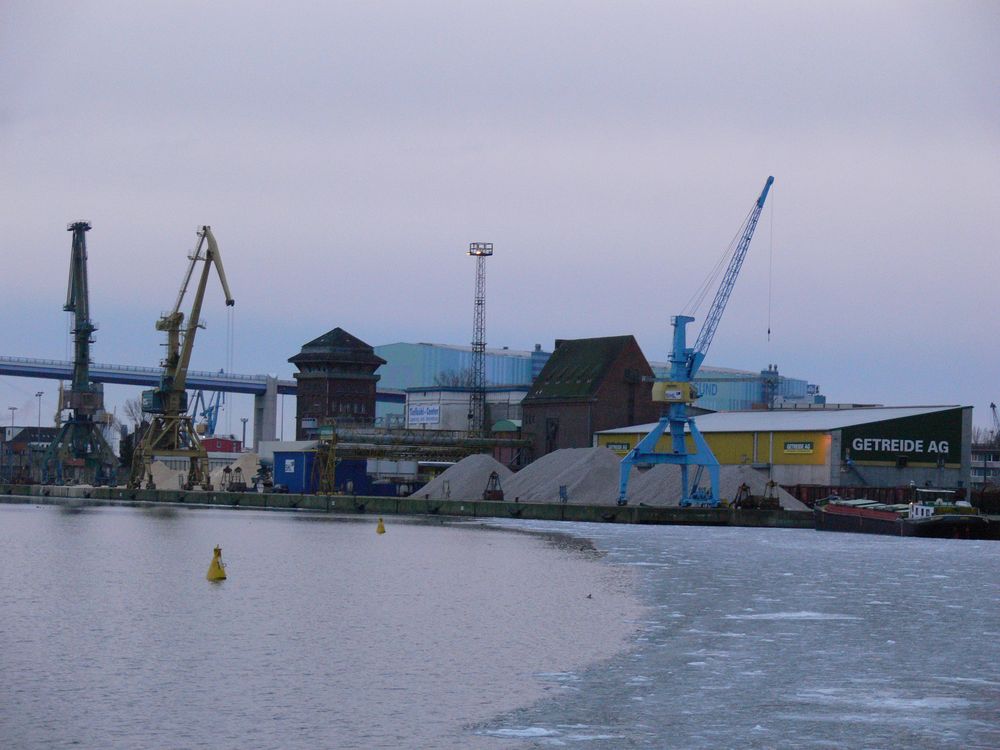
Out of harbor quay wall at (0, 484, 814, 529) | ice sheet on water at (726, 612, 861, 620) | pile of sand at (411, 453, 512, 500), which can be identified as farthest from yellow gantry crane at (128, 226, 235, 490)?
ice sheet on water at (726, 612, 861, 620)

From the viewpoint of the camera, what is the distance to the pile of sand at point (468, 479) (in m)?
107

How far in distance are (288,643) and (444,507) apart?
72.5m

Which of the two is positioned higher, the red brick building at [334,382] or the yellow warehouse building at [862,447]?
the red brick building at [334,382]

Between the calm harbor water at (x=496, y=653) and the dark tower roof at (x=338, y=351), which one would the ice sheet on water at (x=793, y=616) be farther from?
the dark tower roof at (x=338, y=351)

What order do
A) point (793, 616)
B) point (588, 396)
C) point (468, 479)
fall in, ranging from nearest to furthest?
point (793, 616)
point (468, 479)
point (588, 396)

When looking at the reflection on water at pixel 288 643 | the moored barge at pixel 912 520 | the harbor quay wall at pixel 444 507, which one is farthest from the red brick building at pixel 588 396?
the reflection on water at pixel 288 643

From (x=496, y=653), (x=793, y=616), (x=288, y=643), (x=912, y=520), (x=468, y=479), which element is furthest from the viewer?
(x=468, y=479)

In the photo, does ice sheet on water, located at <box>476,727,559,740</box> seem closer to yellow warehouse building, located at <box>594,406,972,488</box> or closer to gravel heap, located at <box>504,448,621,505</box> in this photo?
yellow warehouse building, located at <box>594,406,972,488</box>

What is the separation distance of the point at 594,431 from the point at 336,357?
43.4 meters

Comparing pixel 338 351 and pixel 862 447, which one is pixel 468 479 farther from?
pixel 338 351

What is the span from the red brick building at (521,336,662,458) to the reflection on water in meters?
68.5

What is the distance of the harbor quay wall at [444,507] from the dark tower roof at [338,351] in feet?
88.3

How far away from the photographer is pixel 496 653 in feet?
77.0

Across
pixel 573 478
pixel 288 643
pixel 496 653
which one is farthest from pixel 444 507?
pixel 496 653
